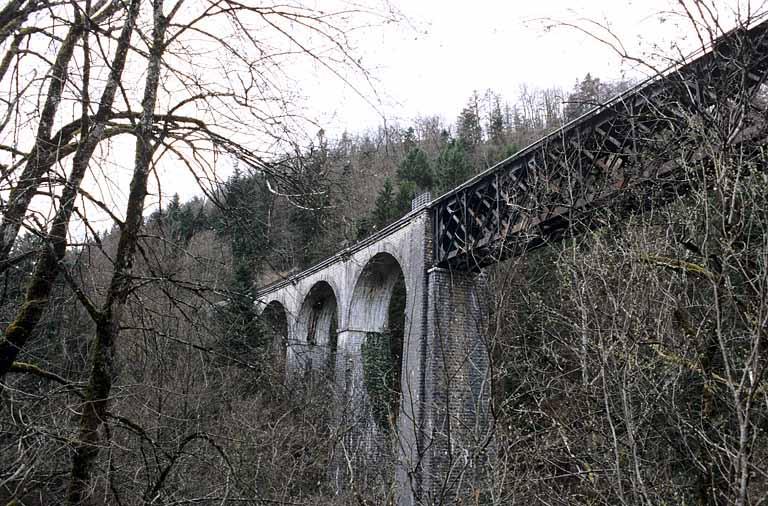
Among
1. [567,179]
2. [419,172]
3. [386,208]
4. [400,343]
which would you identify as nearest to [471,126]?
[419,172]

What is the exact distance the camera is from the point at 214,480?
8930 millimetres

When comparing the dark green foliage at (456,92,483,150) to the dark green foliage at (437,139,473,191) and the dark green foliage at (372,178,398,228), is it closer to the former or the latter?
the dark green foliage at (437,139,473,191)

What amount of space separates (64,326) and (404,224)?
34.5ft

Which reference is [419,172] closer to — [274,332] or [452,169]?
[452,169]

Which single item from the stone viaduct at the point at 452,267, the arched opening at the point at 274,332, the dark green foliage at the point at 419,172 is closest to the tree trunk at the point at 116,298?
the arched opening at the point at 274,332

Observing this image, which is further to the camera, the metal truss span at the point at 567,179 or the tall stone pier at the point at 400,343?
the tall stone pier at the point at 400,343

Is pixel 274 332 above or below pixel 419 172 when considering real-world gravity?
below

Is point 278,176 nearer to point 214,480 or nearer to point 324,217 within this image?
point 324,217

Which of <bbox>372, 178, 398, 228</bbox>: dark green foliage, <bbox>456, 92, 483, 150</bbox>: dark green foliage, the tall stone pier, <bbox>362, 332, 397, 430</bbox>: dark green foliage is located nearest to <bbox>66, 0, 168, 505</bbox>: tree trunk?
the tall stone pier

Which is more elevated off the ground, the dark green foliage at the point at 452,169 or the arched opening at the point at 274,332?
the dark green foliage at the point at 452,169

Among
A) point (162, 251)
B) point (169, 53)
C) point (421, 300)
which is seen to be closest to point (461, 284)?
point (421, 300)

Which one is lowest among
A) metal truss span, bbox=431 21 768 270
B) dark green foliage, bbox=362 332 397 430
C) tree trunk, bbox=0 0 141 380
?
dark green foliage, bbox=362 332 397 430

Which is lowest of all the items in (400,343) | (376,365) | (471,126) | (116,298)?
(376,365)

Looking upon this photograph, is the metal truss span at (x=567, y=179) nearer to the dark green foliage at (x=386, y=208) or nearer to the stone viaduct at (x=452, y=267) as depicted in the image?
the stone viaduct at (x=452, y=267)
